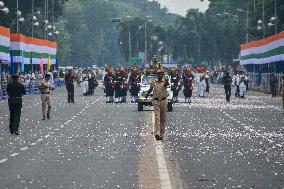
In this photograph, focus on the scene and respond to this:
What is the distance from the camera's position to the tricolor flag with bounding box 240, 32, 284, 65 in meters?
81.3

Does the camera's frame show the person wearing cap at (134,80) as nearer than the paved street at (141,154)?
No

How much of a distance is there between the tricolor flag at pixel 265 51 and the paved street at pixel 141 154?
41.4 meters

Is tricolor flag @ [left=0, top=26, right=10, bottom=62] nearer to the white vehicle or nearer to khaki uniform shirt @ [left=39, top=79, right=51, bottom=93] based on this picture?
the white vehicle

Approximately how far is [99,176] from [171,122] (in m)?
20.3

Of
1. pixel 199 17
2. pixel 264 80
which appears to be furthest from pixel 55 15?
pixel 264 80

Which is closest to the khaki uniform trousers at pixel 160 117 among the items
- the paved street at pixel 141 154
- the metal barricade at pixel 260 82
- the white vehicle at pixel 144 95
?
the paved street at pixel 141 154

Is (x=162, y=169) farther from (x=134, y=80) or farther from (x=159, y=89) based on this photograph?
(x=134, y=80)

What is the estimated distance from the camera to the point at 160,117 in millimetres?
28641

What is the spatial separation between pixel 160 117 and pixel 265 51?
65513 mm

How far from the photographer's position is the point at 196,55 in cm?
19538

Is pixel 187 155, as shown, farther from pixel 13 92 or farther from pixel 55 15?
pixel 55 15

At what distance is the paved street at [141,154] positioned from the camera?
56.7ft

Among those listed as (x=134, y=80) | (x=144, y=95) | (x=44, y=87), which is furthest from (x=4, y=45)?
(x=44, y=87)

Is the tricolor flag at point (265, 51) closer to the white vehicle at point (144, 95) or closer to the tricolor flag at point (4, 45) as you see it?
the tricolor flag at point (4, 45)
